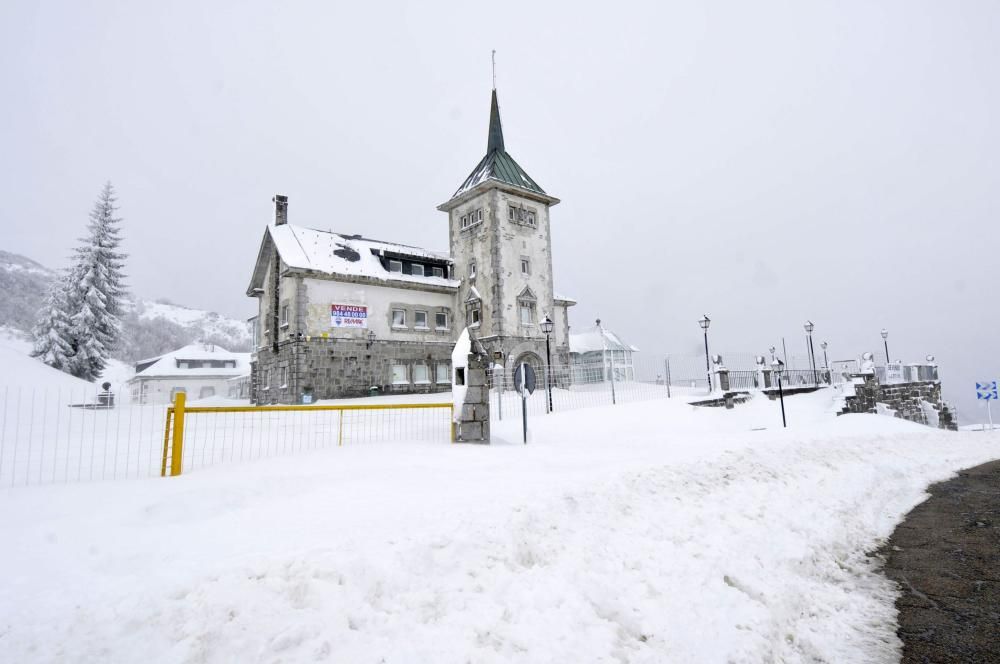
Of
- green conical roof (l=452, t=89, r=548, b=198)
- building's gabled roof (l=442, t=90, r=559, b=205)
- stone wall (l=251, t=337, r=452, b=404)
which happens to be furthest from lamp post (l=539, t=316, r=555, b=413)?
green conical roof (l=452, t=89, r=548, b=198)

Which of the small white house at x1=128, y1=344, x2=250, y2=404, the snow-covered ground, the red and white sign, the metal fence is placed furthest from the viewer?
the small white house at x1=128, y1=344, x2=250, y2=404

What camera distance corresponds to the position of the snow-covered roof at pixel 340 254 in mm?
25797

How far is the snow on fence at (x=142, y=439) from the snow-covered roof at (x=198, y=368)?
38.4 meters

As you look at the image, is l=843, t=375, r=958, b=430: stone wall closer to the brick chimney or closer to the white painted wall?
the white painted wall

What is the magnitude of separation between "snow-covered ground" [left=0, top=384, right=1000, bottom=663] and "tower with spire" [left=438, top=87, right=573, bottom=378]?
19574 millimetres

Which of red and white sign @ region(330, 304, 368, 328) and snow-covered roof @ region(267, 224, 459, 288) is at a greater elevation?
snow-covered roof @ region(267, 224, 459, 288)

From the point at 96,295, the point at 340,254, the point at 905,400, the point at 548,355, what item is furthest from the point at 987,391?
the point at 96,295

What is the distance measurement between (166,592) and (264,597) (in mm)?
717

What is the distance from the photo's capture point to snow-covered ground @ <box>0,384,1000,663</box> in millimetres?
3623

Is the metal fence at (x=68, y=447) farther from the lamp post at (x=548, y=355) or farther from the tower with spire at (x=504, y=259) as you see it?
the tower with spire at (x=504, y=259)

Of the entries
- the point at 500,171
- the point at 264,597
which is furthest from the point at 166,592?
the point at 500,171

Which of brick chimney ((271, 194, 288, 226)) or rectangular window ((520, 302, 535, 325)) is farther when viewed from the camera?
brick chimney ((271, 194, 288, 226))

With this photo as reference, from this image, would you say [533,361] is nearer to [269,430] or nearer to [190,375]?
[269,430]

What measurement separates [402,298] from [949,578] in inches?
999
